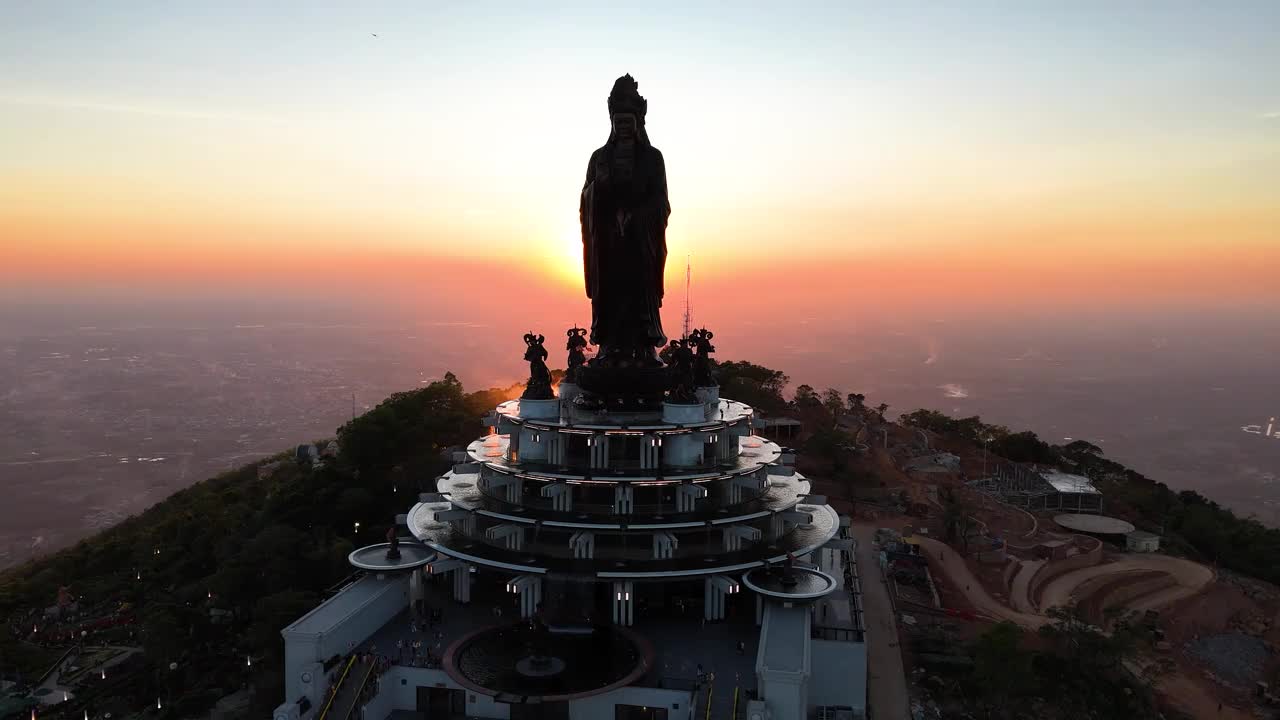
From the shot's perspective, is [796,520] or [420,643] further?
[796,520]

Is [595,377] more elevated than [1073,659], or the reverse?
[595,377]

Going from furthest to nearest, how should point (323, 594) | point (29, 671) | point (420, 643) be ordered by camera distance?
point (29, 671)
point (323, 594)
point (420, 643)

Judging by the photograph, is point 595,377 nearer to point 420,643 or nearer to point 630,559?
point 630,559

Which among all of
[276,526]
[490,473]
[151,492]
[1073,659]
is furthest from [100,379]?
[1073,659]

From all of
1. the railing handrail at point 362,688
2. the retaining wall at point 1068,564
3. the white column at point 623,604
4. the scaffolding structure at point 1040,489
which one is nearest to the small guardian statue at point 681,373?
the white column at point 623,604

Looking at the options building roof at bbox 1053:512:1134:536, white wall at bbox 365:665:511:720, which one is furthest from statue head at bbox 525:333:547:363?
building roof at bbox 1053:512:1134:536

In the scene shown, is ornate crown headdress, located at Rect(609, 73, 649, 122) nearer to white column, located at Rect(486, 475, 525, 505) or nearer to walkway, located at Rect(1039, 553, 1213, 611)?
white column, located at Rect(486, 475, 525, 505)
